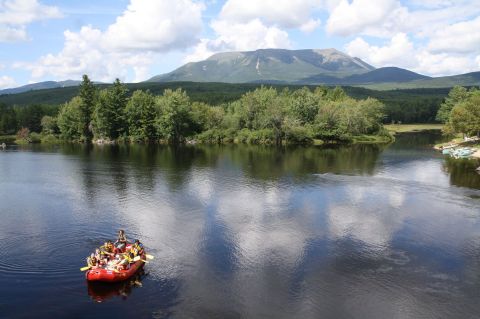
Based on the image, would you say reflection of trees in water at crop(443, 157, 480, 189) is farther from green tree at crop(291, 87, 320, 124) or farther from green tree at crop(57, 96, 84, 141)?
green tree at crop(57, 96, 84, 141)

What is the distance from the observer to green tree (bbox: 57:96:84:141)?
171 meters

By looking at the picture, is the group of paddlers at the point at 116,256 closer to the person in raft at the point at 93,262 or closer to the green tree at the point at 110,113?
the person in raft at the point at 93,262

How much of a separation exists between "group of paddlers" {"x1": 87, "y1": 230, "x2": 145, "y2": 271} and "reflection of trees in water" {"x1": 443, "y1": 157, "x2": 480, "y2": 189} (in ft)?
206

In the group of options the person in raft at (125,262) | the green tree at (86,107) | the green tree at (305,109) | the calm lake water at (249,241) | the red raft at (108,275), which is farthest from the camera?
the green tree at (86,107)

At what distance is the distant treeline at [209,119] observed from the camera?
520 ft

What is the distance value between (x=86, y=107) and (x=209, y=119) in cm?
5007

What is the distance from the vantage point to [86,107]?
172 metres

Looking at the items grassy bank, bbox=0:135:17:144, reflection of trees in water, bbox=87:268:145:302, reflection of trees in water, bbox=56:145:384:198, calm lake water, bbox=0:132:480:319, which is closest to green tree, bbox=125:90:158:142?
reflection of trees in water, bbox=56:145:384:198

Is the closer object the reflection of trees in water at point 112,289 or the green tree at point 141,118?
the reflection of trees in water at point 112,289

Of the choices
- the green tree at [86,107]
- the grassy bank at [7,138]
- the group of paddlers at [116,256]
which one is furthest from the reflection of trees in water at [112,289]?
the grassy bank at [7,138]

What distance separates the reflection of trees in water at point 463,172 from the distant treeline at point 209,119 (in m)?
55.7

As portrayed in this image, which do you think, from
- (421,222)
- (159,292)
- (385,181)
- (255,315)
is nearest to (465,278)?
(421,222)

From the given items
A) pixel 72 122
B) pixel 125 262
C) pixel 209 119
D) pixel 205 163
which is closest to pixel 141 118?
pixel 209 119

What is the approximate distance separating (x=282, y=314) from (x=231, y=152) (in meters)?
97.7
